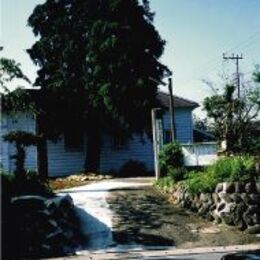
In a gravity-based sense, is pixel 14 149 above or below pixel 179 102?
below

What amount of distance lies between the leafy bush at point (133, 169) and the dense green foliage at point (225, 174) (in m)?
12.9

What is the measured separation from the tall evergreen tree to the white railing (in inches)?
199

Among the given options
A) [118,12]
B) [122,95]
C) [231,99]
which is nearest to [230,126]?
[231,99]

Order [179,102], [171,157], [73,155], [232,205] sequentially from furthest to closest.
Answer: [179,102] < [73,155] < [171,157] < [232,205]

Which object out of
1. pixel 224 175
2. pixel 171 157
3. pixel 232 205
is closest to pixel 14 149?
pixel 171 157

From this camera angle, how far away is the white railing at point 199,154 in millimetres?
27266

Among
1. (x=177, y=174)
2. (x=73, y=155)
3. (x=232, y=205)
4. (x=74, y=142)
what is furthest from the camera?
(x=74, y=142)

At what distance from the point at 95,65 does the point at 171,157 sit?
314 inches

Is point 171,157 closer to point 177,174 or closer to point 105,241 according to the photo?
point 177,174

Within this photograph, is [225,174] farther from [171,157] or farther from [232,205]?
[171,157]

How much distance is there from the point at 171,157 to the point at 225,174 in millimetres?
5292

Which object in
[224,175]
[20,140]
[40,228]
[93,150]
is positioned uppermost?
[20,140]

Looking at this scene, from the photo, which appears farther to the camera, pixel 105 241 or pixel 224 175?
pixel 224 175

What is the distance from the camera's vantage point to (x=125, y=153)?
37.8 m
